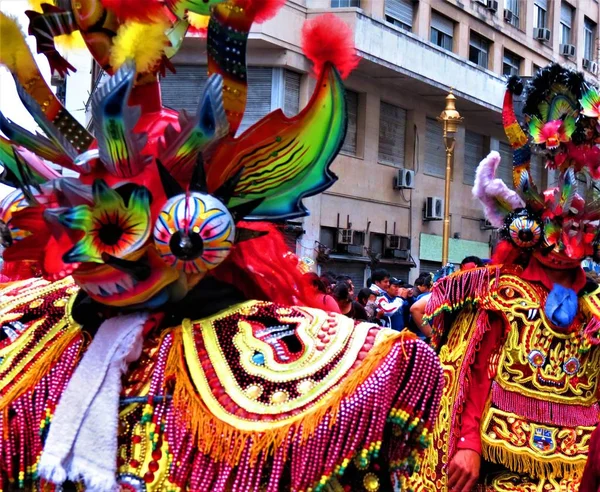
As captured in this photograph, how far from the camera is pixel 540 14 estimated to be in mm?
26250

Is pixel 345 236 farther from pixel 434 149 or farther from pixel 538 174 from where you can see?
pixel 538 174

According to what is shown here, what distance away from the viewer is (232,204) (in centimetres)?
257

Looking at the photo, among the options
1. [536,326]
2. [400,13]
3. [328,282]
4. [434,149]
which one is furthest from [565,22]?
[328,282]

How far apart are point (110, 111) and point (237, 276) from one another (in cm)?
61

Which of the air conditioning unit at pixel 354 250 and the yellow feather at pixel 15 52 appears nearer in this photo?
the yellow feather at pixel 15 52

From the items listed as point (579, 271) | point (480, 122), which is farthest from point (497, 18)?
point (579, 271)

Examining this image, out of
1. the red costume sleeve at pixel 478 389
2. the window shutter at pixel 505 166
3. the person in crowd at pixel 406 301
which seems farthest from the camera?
the window shutter at pixel 505 166

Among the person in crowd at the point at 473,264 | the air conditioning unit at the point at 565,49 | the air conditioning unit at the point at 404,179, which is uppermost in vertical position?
the air conditioning unit at the point at 565,49

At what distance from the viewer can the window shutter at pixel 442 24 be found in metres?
21.9

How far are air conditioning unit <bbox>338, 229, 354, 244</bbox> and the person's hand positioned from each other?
579 inches

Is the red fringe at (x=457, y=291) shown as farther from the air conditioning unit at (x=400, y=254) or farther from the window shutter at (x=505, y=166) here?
the window shutter at (x=505, y=166)

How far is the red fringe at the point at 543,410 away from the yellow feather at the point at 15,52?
2.65 metres

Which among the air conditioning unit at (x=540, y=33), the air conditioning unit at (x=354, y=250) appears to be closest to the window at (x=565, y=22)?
the air conditioning unit at (x=540, y=33)

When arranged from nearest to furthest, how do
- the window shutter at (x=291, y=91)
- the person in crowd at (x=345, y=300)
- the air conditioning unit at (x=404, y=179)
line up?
the person in crowd at (x=345, y=300)
the window shutter at (x=291, y=91)
the air conditioning unit at (x=404, y=179)
